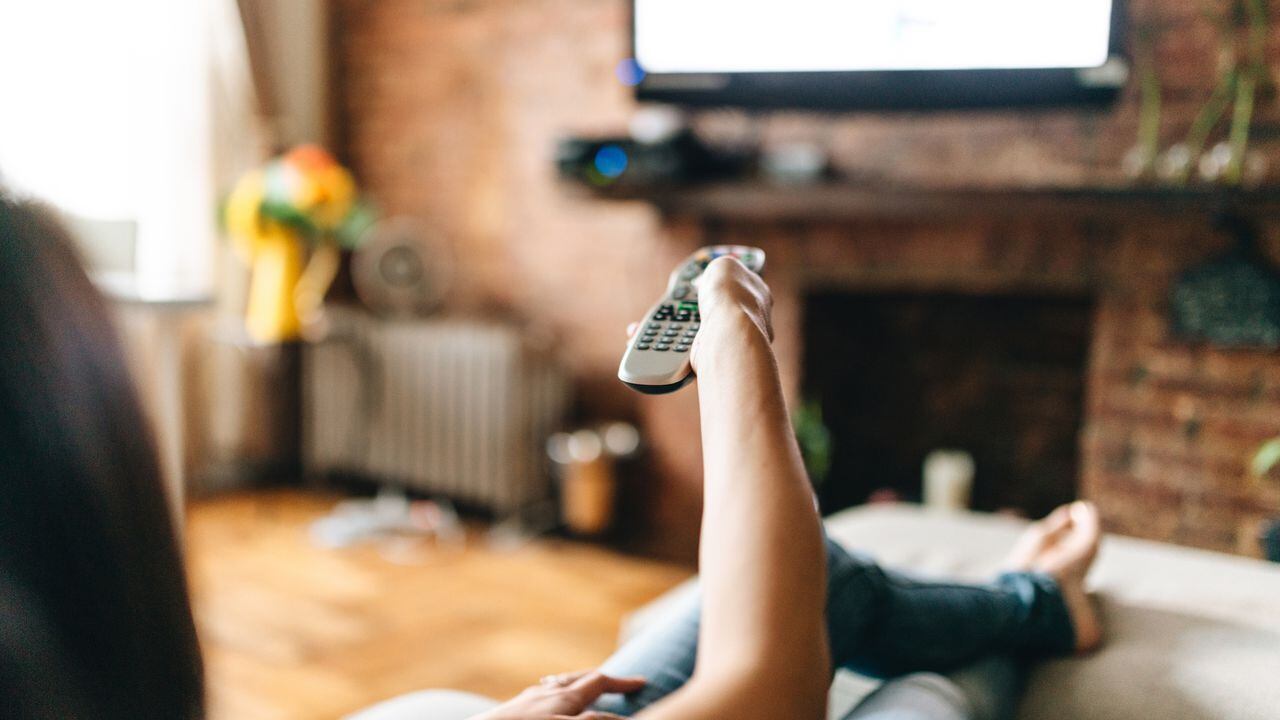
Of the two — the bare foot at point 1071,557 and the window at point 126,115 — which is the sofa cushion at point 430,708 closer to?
the bare foot at point 1071,557

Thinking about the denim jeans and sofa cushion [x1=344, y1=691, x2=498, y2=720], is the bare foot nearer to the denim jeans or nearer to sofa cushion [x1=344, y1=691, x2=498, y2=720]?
the denim jeans

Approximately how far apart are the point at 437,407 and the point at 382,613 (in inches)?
32.7

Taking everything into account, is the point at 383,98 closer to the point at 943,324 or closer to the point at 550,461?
the point at 550,461

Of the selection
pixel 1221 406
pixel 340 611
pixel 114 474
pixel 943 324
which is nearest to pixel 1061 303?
pixel 943 324

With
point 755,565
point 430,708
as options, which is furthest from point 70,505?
point 430,708

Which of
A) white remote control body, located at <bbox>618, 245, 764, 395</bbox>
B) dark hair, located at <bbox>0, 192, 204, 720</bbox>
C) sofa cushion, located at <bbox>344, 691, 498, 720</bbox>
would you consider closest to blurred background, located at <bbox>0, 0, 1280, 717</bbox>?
sofa cushion, located at <bbox>344, 691, 498, 720</bbox>

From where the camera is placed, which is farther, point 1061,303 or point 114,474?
point 1061,303

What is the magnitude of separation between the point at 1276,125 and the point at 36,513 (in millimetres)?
2262

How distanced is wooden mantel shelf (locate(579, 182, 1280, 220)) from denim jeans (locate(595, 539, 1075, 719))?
111 centimetres

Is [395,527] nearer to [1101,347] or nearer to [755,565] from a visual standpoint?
[1101,347]

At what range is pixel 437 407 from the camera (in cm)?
296

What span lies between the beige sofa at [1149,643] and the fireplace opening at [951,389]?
1091mm

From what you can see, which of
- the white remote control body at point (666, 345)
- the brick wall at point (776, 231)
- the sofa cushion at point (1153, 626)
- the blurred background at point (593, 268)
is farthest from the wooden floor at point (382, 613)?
the white remote control body at point (666, 345)

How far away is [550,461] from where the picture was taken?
2.94 metres
